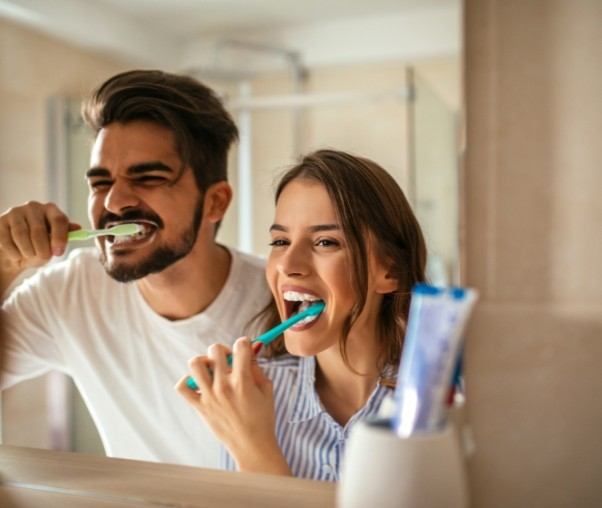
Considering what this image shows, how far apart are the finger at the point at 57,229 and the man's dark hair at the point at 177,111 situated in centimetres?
13

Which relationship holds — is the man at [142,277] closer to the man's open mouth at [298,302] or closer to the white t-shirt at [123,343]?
the white t-shirt at [123,343]

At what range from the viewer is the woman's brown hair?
25.6 inches

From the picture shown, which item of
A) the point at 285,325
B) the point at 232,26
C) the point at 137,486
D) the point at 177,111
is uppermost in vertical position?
the point at 232,26

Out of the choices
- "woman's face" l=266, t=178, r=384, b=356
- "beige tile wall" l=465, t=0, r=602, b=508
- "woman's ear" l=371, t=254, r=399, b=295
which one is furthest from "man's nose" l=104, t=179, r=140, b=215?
"beige tile wall" l=465, t=0, r=602, b=508

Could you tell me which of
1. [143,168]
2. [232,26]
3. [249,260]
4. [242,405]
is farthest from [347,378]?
[232,26]

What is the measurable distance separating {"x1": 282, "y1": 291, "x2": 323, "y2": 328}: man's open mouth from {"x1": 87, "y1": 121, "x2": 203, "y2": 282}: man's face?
230mm

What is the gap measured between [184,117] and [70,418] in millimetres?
410

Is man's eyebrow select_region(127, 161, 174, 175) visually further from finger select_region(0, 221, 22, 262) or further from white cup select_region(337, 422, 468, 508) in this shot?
white cup select_region(337, 422, 468, 508)

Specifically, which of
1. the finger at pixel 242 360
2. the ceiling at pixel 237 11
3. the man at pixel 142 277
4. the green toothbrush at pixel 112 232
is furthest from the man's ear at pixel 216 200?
the finger at pixel 242 360

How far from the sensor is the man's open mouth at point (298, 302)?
25.9 inches

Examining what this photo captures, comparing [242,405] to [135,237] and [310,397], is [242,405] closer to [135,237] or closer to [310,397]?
[310,397]

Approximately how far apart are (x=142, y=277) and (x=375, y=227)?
0.33 m

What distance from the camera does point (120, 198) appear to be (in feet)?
2.54

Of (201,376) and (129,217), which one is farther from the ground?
(129,217)
